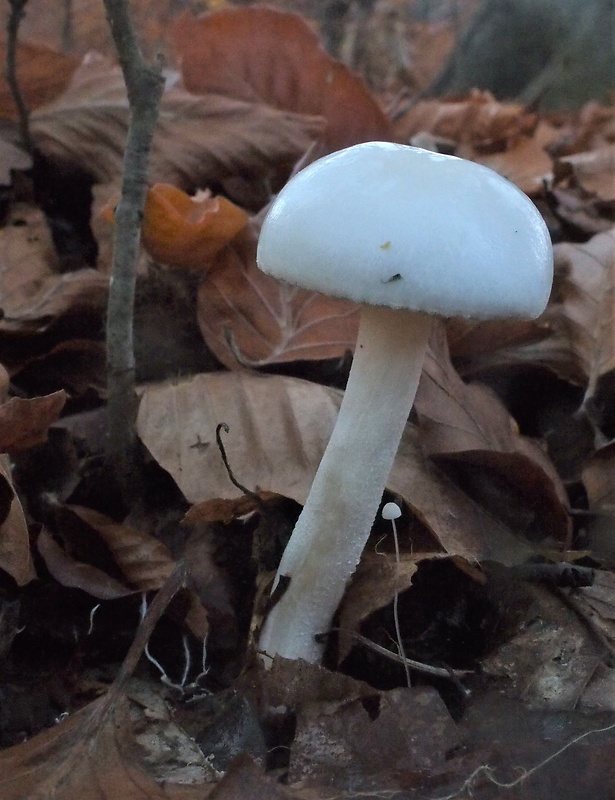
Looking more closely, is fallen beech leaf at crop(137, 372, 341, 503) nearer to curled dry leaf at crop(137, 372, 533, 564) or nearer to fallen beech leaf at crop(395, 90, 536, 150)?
curled dry leaf at crop(137, 372, 533, 564)

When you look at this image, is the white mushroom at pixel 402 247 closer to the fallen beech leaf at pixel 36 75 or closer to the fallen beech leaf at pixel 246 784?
the fallen beech leaf at pixel 246 784

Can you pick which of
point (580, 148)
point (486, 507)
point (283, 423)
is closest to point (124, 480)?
point (283, 423)

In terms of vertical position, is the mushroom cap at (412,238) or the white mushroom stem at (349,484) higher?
the mushroom cap at (412,238)

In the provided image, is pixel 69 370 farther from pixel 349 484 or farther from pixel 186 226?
pixel 349 484

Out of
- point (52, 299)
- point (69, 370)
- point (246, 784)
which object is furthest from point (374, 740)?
point (52, 299)

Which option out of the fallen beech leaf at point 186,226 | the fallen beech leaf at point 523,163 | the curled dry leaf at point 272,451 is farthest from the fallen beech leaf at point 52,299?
the fallen beech leaf at point 523,163

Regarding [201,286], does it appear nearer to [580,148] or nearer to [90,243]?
[90,243]

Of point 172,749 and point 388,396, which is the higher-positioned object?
point 388,396
